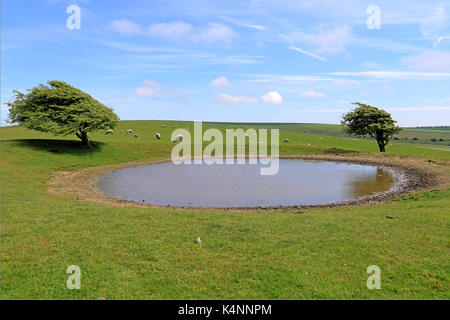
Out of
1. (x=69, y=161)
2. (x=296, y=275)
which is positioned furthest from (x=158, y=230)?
(x=69, y=161)

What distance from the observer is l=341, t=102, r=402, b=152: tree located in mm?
50125

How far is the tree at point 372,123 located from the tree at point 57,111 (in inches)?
1864

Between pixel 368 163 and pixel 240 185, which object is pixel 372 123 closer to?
pixel 368 163

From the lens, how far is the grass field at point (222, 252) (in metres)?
7.84

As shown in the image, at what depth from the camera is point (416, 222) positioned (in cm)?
1284

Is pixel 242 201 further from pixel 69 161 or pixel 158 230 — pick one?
pixel 69 161

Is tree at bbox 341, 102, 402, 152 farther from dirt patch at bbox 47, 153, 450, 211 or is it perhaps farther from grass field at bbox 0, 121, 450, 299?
grass field at bbox 0, 121, 450, 299

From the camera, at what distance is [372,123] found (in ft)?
170

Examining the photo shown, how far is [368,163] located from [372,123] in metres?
15.1

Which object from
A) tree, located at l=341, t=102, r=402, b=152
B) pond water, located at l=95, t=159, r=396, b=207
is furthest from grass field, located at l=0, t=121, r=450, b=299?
tree, located at l=341, t=102, r=402, b=152

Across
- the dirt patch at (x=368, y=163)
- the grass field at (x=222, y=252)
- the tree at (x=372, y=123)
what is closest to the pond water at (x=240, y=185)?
the dirt patch at (x=368, y=163)

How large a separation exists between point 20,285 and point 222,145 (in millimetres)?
51207

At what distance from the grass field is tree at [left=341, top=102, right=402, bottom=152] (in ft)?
126
